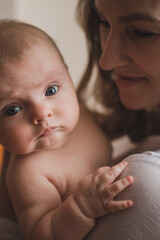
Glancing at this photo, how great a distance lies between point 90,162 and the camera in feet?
2.97

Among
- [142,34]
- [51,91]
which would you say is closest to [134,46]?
[142,34]

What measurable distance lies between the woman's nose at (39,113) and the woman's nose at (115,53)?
261 mm

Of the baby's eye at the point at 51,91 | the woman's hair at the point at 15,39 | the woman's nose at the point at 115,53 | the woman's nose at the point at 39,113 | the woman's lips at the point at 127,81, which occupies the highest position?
the woman's hair at the point at 15,39

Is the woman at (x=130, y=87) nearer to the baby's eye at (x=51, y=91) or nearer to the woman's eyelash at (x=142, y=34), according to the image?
the woman's eyelash at (x=142, y=34)

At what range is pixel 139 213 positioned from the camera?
0.62m

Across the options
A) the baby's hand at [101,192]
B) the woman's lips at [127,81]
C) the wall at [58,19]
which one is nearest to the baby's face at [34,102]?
the baby's hand at [101,192]

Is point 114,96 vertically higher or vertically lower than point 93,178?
lower

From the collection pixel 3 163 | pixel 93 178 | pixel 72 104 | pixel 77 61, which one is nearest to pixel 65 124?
pixel 72 104

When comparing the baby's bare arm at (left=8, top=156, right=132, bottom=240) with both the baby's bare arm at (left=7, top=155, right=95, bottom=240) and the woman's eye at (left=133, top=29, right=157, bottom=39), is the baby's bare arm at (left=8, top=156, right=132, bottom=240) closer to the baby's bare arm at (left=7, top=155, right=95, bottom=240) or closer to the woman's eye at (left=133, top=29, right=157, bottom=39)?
the baby's bare arm at (left=7, top=155, right=95, bottom=240)

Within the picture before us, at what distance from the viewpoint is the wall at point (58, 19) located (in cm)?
116

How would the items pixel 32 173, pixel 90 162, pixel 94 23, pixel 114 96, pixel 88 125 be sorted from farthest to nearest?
pixel 114 96 < pixel 94 23 < pixel 88 125 < pixel 90 162 < pixel 32 173

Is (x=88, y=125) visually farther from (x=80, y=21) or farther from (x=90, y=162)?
(x=80, y=21)

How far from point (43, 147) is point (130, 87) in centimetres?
35

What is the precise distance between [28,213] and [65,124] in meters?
0.23
